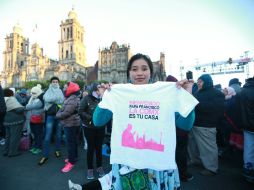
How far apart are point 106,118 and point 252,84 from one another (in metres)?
4.14

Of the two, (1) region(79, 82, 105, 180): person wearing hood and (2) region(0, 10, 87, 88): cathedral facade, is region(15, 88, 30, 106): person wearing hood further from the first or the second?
(2) region(0, 10, 87, 88): cathedral facade

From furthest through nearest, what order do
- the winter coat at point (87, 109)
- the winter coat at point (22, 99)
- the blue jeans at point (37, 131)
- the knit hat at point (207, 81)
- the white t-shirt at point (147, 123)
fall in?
the winter coat at point (22, 99) → the blue jeans at point (37, 131) → the knit hat at point (207, 81) → the winter coat at point (87, 109) → the white t-shirt at point (147, 123)

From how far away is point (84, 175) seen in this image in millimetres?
4809

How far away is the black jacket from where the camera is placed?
4957mm

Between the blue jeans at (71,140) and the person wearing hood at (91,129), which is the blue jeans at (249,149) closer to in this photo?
the person wearing hood at (91,129)

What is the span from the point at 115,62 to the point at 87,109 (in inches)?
2471

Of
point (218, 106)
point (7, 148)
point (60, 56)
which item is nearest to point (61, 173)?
point (7, 148)

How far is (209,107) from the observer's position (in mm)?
4941

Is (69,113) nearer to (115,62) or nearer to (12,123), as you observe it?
(12,123)

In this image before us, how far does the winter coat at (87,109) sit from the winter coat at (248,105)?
3.75 metres

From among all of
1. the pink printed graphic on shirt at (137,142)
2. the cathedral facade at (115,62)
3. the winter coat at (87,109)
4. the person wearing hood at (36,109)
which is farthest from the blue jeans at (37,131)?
the cathedral facade at (115,62)

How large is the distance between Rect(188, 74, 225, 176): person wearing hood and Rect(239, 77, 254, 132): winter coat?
0.59m

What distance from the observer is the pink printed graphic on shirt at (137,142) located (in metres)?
1.94

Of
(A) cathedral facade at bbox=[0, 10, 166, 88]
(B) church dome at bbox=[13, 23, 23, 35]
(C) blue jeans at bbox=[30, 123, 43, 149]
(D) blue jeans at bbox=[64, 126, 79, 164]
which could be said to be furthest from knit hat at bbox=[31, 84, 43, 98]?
(B) church dome at bbox=[13, 23, 23, 35]
